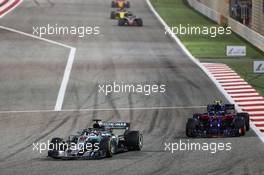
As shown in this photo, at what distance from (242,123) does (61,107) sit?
29.0 ft

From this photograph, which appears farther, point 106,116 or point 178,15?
point 178,15

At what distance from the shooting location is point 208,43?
175 feet

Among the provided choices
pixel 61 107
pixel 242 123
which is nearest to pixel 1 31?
pixel 61 107

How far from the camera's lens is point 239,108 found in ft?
107

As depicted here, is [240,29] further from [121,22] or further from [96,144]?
[96,144]

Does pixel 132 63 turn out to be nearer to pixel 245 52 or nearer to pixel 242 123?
pixel 245 52

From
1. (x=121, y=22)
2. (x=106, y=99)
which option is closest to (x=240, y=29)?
(x=121, y=22)

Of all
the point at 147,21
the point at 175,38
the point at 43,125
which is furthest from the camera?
the point at 147,21

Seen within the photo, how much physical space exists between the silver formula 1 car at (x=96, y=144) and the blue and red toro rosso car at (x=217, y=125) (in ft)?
8.36

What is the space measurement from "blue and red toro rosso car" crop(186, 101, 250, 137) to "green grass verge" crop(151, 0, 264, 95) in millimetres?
8897

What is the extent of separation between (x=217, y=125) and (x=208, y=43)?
26.5m

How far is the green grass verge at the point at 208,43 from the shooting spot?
4228 centimetres

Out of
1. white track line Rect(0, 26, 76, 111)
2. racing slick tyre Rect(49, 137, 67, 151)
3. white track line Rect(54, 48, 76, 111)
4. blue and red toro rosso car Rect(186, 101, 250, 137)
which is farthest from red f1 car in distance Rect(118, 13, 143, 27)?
racing slick tyre Rect(49, 137, 67, 151)

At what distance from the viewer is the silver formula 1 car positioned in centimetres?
2336
